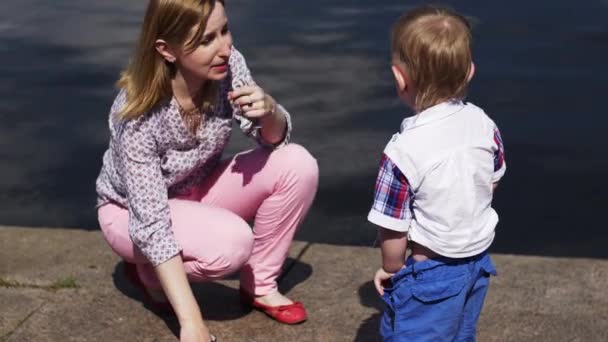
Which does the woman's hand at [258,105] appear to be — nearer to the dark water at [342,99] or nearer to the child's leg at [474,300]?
the child's leg at [474,300]

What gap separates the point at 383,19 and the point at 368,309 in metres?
4.66

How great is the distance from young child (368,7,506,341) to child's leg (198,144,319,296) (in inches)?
30.9

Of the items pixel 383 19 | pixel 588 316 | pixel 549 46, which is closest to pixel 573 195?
pixel 588 316

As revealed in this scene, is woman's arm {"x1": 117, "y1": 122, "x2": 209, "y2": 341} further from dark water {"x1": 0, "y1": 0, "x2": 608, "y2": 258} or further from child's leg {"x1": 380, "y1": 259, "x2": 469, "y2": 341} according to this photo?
dark water {"x1": 0, "y1": 0, "x2": 608, "y2": 258}

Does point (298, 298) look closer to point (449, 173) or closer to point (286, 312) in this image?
point (286, 312)

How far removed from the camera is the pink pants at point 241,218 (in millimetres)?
3934

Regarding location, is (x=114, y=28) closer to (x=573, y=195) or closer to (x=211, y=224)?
(x=573, y=195)

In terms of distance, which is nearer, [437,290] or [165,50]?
[437,290]

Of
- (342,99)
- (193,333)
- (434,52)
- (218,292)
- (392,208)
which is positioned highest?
(434,52)

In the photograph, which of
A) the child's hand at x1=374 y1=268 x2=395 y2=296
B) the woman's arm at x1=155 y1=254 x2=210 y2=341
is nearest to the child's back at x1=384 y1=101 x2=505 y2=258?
the child's hand at x1=374 y1=268 x2=395 y2=296

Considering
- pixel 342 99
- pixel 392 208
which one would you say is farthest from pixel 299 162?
pixel 342 99

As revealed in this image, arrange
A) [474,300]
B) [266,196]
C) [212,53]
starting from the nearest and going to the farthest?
1. [474,300]
2. [212,53]
3. [266,196]

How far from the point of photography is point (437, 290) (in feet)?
10.9

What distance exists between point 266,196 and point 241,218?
13 centimetres
